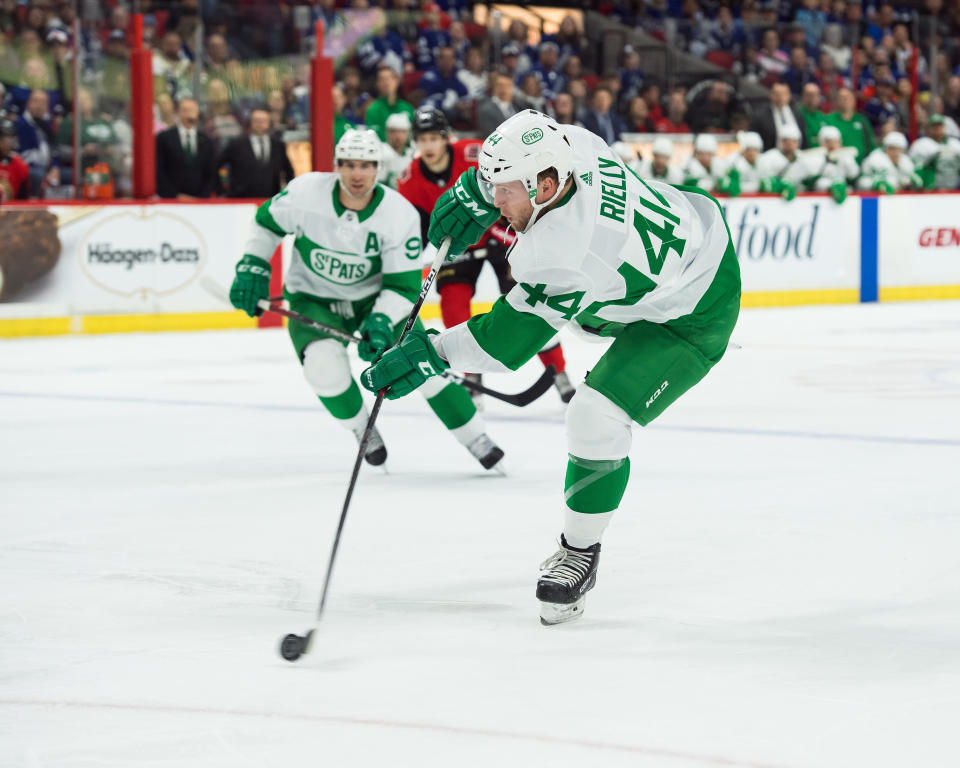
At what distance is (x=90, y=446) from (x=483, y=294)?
5735 millimetres

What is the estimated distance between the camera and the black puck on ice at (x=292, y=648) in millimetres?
3016

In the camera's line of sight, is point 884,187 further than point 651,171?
Yes

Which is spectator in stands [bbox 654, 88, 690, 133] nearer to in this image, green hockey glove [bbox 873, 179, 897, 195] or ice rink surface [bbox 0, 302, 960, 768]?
green hockey glove [bbox 873, 179, 897, 195]

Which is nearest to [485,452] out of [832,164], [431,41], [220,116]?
[220,116]

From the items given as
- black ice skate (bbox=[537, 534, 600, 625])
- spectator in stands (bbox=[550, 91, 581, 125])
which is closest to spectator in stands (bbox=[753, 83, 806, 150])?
spectator in stands (bbox=[550, 91, 581, 125])

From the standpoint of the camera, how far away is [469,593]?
12.0 feet

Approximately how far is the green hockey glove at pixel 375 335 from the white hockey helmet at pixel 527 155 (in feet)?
6.27

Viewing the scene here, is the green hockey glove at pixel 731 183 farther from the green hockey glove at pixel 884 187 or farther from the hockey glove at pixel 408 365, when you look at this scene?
the hockey glove at pixel 408 365

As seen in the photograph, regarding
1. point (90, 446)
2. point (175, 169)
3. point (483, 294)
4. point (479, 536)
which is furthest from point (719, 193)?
point (479, 536)

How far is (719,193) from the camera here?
12.6 m

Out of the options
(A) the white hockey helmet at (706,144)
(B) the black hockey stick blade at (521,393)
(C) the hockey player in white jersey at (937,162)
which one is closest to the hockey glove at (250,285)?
(B) the black hockey stick blade at (521,393)

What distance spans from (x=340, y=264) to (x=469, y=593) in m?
2.06

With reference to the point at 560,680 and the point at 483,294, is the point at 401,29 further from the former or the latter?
the point at 560,680

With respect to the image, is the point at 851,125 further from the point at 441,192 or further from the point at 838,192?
the point at 441,192
